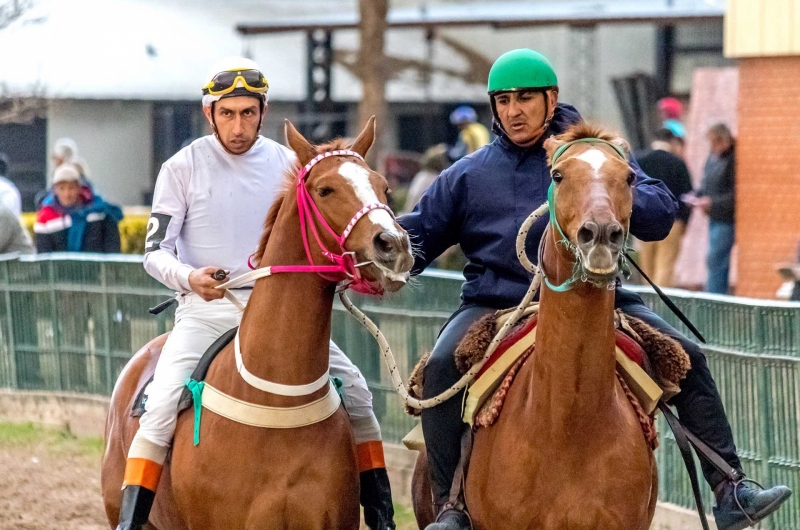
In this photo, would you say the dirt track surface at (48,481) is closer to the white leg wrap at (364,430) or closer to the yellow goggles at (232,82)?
the white leg wrap at (364,430)

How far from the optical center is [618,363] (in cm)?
585

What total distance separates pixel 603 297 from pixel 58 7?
2369 centimetres

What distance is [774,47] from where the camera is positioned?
46.3 ft

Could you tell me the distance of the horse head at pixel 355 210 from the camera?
5.36 meters

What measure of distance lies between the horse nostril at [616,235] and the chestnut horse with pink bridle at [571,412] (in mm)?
Answer: 183

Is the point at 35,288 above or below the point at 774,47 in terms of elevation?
below

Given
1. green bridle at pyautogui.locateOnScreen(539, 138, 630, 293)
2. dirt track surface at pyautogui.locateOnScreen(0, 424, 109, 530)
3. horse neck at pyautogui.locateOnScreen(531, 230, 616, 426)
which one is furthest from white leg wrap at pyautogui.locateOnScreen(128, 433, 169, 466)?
dirt track surface at pyautogui.locateOnScreen(0, 424, 109, 530)

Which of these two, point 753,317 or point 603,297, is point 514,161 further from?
point 753,317

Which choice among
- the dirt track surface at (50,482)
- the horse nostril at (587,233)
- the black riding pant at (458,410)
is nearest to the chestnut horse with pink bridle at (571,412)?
the horse nostril at (587,233)

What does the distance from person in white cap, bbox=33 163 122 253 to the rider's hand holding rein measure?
8904 mm

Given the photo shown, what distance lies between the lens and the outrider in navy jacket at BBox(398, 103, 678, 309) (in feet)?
20.2

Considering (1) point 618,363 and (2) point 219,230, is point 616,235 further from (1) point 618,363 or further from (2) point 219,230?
(2) point 219,230

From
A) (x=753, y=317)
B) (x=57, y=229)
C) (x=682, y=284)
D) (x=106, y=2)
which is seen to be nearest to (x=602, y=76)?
(x=106, y=2)

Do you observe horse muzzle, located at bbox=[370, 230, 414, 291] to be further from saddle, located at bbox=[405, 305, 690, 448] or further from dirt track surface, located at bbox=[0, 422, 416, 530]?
dirt track surface, located at bbox=[0, 422, 416, 530]
